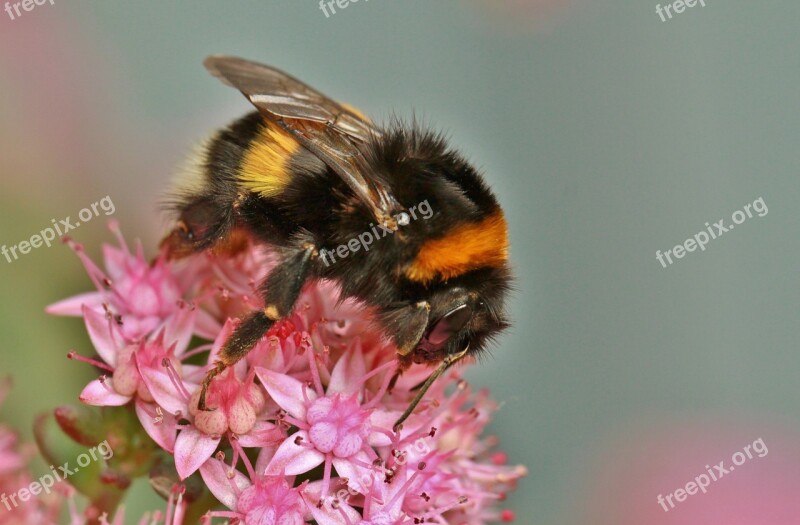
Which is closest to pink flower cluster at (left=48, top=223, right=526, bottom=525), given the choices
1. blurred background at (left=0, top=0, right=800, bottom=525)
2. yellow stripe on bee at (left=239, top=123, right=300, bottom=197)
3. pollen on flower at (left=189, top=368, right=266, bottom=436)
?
pollen on flower at (left=189, top=368, right=266, bottom=436)

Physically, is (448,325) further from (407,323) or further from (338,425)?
(338,425)

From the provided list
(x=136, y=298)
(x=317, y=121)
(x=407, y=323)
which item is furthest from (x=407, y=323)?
(x=136, y=298)

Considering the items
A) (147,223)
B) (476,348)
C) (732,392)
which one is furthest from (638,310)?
(476,348)

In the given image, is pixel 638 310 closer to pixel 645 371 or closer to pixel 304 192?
pixel 645 371

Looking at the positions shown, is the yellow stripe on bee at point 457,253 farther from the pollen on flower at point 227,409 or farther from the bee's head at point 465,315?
the pollen on flower at point 227,409

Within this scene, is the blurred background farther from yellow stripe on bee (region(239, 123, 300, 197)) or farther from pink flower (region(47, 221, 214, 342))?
yellow stripe on bee (region(239, 123, 300, 197))

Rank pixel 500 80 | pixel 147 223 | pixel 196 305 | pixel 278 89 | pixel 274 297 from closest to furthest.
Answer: pixel 274 297, pixel 278 89, pixel 196 305, pixel 147 223, pixel 500 80

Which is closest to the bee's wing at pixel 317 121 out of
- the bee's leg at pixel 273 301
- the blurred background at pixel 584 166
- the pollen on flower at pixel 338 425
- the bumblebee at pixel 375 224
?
the bumblebee at pixel 375 224
